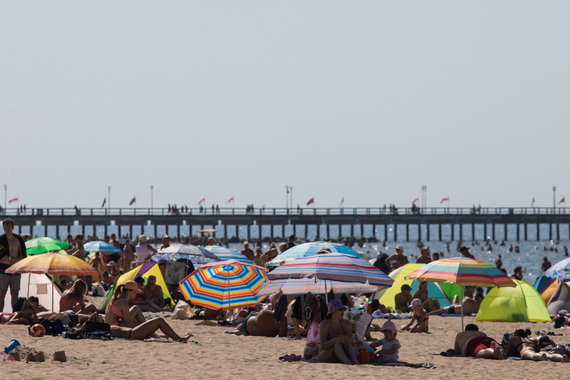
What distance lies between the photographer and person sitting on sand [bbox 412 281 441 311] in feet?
54.9

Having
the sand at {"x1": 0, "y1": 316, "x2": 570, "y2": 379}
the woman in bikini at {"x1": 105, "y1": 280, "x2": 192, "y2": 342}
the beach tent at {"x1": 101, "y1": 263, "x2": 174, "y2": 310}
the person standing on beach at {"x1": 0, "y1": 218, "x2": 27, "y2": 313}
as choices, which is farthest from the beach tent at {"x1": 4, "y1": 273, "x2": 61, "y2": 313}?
the woman in bikini at {"x1": 105, "y1": 280, "x2": 192, "y2": 342}

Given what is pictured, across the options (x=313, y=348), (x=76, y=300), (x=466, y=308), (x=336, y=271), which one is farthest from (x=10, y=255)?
(x=466, y=308)

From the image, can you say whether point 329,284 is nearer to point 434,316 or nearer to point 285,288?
point 285,288

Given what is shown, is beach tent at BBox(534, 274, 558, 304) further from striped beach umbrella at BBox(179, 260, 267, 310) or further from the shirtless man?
the shirtless man

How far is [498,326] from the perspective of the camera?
49.7ft

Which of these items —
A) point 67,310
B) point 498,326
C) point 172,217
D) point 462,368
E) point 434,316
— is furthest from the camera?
point 172,217

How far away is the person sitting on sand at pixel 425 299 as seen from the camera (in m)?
16.7

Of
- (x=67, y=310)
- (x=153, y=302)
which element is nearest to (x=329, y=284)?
(x=67, y=310)

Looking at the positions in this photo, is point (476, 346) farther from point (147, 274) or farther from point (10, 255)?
point (147, 274)

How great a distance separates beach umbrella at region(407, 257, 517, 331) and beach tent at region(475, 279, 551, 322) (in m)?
4.33

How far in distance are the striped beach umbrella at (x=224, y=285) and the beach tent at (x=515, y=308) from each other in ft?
A: 13.4

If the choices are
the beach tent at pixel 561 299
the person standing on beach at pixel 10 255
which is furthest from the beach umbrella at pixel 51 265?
the beach tent at pixel 561 299

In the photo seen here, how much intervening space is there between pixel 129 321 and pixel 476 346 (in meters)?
4.21

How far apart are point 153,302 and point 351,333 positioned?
21.0ft
